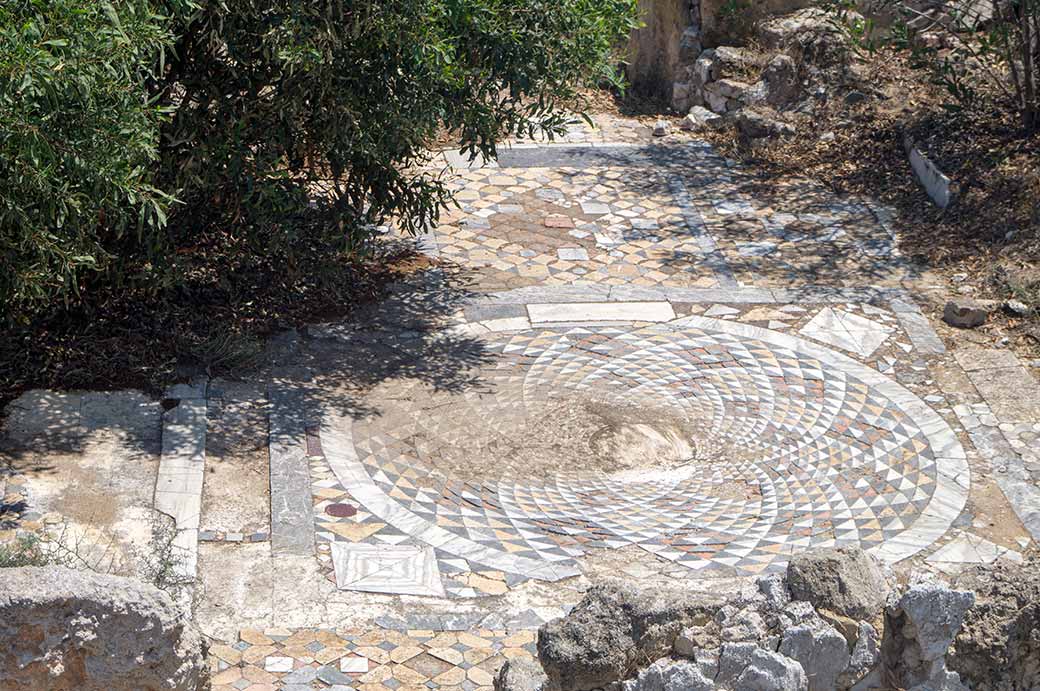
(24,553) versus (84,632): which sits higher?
(84,632)

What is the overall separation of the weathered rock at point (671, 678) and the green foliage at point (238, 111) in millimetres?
3799

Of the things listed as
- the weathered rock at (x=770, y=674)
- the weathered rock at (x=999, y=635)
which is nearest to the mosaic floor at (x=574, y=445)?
the weathered rock at (x=770, y=674)

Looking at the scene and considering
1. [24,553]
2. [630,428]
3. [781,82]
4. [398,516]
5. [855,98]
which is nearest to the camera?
[24,553]

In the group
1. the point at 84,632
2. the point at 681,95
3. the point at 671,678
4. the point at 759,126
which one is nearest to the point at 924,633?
the point at 671,678

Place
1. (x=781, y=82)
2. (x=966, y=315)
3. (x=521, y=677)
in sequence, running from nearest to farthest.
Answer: (x=521, y=677) < (x=966, y=315) < (x=781, y=82)

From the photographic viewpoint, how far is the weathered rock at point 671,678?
4.58m

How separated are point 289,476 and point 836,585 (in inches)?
148

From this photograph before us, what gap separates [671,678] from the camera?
4.60m

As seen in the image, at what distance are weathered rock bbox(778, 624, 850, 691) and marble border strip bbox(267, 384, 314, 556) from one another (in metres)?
3.12

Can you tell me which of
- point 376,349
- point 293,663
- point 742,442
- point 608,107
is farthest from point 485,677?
point 608,107

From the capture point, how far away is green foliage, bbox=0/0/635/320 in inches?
263

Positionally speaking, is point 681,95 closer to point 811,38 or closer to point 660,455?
point 811,38

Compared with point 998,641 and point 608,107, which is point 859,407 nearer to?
point 998,641

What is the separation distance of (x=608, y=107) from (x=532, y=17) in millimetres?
5830
